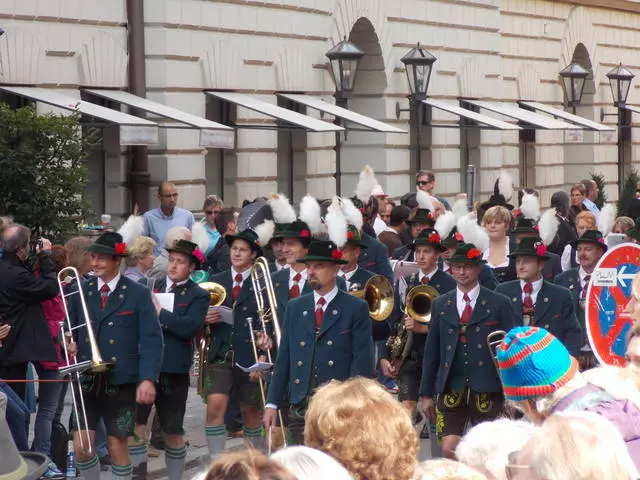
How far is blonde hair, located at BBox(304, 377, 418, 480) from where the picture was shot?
4.88 m

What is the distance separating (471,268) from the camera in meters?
10.5

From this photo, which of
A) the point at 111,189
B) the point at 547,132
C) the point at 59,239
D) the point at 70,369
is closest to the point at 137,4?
the point at 111,189

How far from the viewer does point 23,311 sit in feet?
35.6

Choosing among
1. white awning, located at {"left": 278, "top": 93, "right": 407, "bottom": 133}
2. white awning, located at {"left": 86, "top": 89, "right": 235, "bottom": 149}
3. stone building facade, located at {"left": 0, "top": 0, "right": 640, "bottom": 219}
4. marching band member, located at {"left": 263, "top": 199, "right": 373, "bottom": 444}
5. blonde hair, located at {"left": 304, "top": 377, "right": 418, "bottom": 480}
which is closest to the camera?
blonde hair, located at {"left": 304, "top": 377, "right": 418, "bottom": 480}

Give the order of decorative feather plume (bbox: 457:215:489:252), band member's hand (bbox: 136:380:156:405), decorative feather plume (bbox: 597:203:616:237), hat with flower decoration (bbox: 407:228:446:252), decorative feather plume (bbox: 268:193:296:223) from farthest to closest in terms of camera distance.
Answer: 1. decorative feather plume (bbox: 597:203:616:237)
2. decorative feather plume (bbox: 457:215:489:252)
3. decorative feather plume (bbox: 268:193:296:223)
4. hat with flower decoration (bbox: 407:228:446:252)
5. band member's hand (bbox: 136:380:156:405)

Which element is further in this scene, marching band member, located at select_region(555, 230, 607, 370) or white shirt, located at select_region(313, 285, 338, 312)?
marching band member, located at select_region(555, 230, 607, 370)

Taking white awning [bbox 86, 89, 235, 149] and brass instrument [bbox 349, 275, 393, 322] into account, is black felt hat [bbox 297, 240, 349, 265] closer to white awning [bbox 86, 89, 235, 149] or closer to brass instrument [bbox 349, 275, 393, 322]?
brass instrument [bbox 349, 275, 393, 322]

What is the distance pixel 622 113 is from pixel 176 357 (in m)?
25.3

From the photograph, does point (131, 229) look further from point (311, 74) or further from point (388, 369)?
point (311, 74)

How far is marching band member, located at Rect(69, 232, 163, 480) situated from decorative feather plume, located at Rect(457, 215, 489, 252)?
4279 millimetres

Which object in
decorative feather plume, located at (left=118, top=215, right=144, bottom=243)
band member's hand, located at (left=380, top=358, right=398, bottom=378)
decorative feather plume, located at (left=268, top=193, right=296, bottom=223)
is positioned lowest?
band member's hand, located at (left=380, top=358, right=398, bottom=378)

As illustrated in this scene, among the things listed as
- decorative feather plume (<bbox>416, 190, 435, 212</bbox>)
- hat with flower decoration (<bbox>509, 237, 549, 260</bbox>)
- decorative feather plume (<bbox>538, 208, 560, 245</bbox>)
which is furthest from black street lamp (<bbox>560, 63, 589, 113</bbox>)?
hat with flower decoration (<bbox>509, 237, 549, 260</bbox>)

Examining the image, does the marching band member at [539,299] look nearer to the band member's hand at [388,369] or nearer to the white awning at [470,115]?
the band member's hand at [388,369]

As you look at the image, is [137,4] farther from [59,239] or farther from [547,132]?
[547,132]
